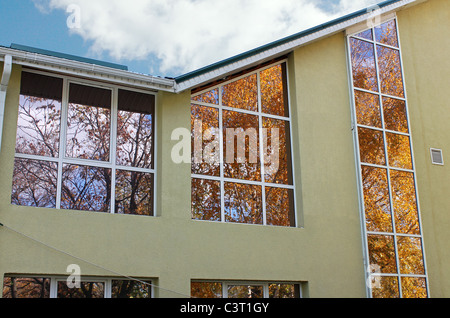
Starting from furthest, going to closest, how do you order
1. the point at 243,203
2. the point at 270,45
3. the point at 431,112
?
the point at 431,112 < the point at 270,45 < the point at 243,203

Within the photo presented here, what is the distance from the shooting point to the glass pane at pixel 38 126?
772cm

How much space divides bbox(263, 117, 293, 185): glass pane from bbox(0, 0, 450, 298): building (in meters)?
0.03

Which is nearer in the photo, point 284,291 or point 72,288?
point 72,288

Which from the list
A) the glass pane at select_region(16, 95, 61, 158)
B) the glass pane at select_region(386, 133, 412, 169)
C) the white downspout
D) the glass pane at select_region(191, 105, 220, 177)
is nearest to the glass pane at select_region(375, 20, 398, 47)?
the glass pane at select_region(386, 133, 412, 169)

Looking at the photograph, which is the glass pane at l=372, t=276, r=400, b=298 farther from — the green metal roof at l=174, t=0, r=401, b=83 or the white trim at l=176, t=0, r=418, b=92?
the green metal roof at l=174, t=0, r=401, b=83

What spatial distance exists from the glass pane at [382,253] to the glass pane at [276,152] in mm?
1913

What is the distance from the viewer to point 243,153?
368 inches

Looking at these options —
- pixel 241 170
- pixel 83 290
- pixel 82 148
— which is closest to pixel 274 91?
pixel 241 170

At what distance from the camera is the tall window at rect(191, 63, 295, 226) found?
8969 millimetres

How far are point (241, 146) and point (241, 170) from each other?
42 cm

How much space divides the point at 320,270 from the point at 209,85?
3.69 m

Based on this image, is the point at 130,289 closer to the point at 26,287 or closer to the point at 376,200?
the point at 26,287

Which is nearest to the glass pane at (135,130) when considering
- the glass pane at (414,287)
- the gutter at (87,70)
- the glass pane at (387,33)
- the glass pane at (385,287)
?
the gutter at (87,70)
